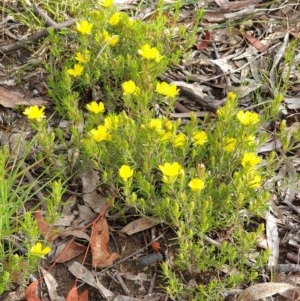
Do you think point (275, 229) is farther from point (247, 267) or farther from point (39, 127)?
point (39, 127)

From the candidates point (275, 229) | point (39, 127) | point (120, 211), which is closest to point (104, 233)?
point (120, 211)

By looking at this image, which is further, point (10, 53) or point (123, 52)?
point (10, 53)

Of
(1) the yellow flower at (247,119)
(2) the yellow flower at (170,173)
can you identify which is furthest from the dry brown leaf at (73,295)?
(1) the yellow flower at (247,119)

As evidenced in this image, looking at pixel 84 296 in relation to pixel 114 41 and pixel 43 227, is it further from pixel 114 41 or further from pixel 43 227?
pixel 114 41

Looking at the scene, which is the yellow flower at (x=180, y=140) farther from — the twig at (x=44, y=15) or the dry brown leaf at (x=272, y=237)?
the twig at (x=44, y=15)

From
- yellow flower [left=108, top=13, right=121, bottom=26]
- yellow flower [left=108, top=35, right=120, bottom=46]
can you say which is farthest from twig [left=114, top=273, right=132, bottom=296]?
yellow flower [left=108, top=13, right=121, bottom=26]
